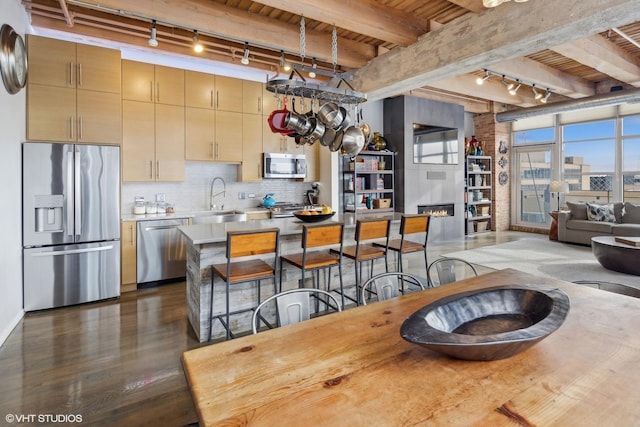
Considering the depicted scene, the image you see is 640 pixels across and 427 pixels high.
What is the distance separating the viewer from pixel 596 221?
21.7 ft

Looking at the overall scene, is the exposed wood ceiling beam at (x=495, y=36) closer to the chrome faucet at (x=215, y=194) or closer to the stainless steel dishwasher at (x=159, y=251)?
the chrome faucet at (x=215, y=194)

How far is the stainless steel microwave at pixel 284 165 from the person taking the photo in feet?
17.7

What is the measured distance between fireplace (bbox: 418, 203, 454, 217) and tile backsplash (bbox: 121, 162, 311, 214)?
3154 millimetres

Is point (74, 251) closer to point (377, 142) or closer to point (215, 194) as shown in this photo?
point (215, 194)

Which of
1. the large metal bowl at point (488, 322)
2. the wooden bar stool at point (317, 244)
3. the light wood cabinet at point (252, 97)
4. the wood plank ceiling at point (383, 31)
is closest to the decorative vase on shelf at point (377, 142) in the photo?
the wood plank ceiling at point (383, 31)

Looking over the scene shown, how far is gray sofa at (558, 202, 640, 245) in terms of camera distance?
6.26m

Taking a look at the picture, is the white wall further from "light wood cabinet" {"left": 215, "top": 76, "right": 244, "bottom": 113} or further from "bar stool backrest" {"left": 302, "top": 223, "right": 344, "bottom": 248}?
"bar stool backrest" {"left": 302, "top": 223, "right": 344, "bottom": 248}

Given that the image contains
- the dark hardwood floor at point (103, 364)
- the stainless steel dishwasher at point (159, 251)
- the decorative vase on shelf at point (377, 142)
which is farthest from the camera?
the decorative vase on shelf at point (377, 142)

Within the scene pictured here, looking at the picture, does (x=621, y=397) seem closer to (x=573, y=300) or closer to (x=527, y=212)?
(x=573, y=300)

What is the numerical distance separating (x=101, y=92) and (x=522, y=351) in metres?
4.70

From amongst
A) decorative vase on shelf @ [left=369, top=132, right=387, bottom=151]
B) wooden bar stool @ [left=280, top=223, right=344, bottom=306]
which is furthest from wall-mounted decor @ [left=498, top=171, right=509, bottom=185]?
wooden bar stool @ [left=280, top=223, right=344, bottom=306]

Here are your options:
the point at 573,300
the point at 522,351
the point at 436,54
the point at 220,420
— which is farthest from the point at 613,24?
the point at 220,420

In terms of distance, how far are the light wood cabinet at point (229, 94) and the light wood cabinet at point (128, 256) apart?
207 centimetres

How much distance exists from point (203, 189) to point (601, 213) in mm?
7345
